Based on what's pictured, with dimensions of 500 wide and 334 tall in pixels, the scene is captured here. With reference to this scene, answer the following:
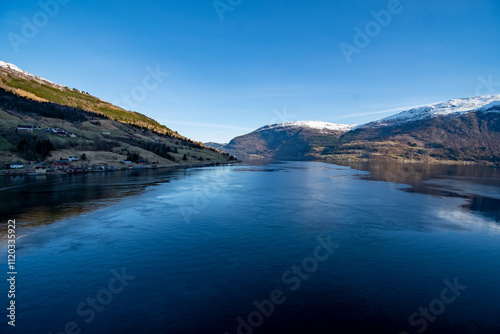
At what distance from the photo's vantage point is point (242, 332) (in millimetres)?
17094

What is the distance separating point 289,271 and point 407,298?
10.1 meters

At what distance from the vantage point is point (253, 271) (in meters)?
25.0

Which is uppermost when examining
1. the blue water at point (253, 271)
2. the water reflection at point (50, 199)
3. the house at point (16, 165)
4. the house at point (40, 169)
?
the house at point (16, 165)

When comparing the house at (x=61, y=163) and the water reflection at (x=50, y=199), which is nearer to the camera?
the water reflection at (x=50, y=199)

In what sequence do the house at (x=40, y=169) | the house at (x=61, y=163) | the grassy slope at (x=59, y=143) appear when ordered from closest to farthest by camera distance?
the house at (x=40, y=169)
the house at (x=61, y=163)
the grassy slope at (x=59, y=143)

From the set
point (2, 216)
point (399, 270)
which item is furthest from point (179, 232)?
point (2, 216)

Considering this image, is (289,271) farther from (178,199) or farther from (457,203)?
(457,203)

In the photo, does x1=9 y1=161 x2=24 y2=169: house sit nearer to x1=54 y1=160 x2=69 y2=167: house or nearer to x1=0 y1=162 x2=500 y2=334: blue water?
x1=54 y1=160 x2=69 y2=167: house

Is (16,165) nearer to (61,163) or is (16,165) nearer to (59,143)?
(61,163)

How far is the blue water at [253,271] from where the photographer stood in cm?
1809

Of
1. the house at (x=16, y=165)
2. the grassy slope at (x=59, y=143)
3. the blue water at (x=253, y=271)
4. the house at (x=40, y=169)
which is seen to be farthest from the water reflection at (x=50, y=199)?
the grassy slope at (x=59, y=143)

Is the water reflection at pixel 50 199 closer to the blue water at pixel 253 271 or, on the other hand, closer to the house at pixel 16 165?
the blue water at pixel 253 271

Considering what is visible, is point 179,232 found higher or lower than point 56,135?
lower

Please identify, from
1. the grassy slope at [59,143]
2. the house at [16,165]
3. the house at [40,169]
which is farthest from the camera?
the grassy slope at [59,143]
